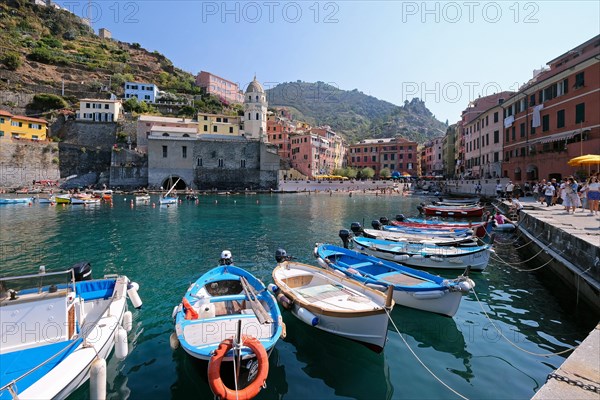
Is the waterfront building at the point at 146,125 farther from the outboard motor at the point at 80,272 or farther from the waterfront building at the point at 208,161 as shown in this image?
the outboard motor at the point at 80,272

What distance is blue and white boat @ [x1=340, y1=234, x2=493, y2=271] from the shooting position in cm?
1245

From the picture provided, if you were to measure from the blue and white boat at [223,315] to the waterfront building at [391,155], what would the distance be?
273 feet

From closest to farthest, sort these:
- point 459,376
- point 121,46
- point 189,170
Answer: point 459,376, point 189,170, point 121,46

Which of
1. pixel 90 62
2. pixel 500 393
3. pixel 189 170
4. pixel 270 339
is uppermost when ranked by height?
pixel 90 62

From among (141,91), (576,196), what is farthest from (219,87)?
(576,196)

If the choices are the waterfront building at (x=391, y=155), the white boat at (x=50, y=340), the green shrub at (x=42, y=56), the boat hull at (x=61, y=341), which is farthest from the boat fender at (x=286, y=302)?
the green shrub at (x=42, y=56)

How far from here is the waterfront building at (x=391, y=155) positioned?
8738cm

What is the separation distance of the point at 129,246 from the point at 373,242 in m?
12.9

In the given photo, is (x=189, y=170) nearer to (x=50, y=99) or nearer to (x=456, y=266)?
(x=50, y=99)

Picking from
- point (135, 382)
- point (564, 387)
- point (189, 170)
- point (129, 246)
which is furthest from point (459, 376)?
point (189, 170)

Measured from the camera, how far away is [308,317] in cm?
697

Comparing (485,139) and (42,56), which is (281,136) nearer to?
(485,139)

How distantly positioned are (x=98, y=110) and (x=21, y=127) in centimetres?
1300

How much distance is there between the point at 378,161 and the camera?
89188mm
